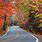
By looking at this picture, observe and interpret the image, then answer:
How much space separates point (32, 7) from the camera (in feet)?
120

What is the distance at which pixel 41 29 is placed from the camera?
1315 inches

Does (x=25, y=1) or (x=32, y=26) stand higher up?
(x=25, y=1)

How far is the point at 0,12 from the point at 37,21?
8296mm

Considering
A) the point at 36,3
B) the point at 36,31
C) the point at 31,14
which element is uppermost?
the point at 36,3

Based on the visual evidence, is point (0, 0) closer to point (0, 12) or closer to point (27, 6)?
point (0, 12)

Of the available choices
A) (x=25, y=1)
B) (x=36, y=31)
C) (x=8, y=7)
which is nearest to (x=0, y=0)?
(x=8, y=7)

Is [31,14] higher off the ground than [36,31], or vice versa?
[31,14]

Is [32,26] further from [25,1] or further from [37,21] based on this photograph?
[25,1]

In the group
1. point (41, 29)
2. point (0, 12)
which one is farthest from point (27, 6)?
point (0, 12)

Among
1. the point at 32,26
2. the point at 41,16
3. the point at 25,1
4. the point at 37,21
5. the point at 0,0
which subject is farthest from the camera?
the point at 25,1

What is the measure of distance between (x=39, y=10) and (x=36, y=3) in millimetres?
1711

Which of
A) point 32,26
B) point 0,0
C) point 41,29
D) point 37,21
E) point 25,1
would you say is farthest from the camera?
point 25,1

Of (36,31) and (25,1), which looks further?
(25,1)

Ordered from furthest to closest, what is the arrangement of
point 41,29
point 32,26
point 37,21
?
1. point 32,26
2. point 37,21
3. point 41,29
